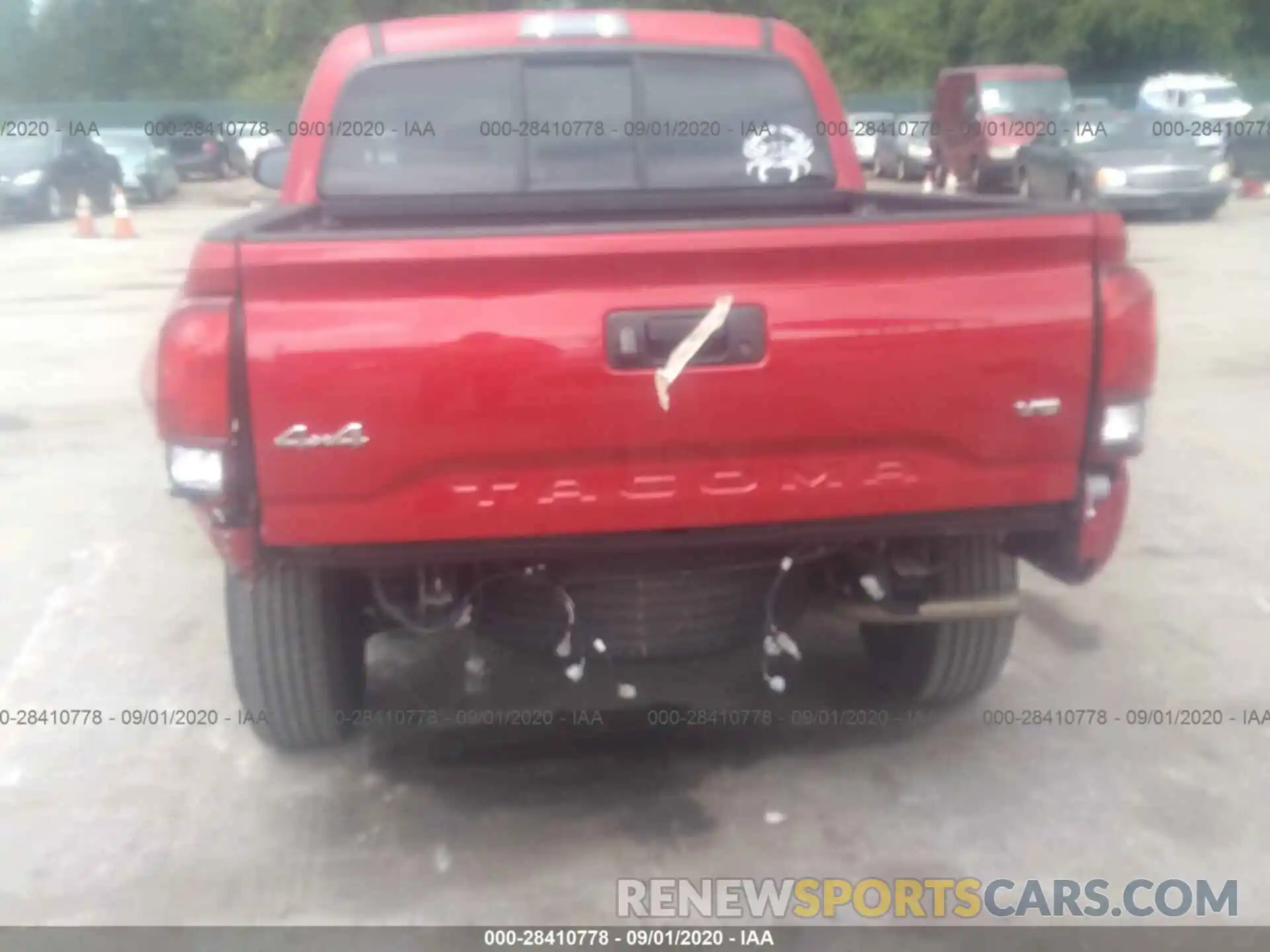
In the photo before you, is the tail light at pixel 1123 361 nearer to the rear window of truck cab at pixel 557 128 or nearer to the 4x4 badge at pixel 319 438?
the 4x4 badge at pixel 319 438

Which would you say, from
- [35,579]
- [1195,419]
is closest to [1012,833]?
[35,579]

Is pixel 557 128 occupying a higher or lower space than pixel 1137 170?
higher

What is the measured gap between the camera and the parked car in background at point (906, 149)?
2773 centimetres

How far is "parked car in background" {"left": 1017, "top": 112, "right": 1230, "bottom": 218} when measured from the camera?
1869 centimetres

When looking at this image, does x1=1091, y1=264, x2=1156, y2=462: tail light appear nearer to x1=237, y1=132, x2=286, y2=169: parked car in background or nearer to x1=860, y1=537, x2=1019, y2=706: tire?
x1=860, y1=537, x2=1019, y2=706: tire

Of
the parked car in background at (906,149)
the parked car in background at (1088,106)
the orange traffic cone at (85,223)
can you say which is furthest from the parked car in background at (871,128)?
the orange traffic cone at (85,223)

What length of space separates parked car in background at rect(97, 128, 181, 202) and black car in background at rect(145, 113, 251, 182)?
5245 mm

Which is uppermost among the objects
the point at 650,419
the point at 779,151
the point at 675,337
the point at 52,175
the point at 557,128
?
the point at 557,128

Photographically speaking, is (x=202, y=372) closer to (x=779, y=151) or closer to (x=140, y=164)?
(x=779, y=151)

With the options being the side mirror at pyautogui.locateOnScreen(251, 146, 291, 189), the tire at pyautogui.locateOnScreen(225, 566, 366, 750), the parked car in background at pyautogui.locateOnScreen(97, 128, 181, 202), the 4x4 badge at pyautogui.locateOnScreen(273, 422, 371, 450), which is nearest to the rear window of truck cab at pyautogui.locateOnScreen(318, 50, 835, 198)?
the side mirror at pyautogui.locateOnScreen(251, 146, 291, 189)

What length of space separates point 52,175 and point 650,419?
22.8 meters

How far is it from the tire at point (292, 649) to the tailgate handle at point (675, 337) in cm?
103

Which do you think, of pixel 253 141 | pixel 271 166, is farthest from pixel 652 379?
pixel 253 141

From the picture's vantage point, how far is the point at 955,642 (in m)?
4.11
